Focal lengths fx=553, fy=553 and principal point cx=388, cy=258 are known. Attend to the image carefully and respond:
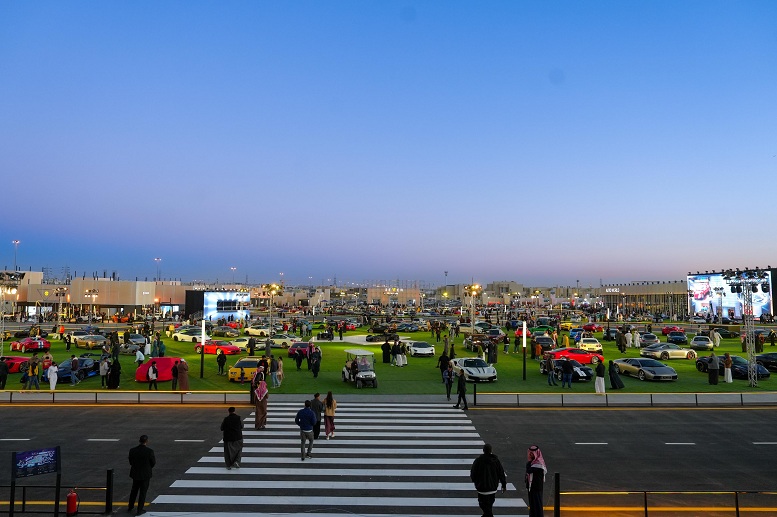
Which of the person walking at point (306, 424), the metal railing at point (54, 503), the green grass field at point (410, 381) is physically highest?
the person walking at point (306, 424)

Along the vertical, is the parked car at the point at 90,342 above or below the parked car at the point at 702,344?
above

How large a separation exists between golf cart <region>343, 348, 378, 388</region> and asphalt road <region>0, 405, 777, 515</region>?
6032 mm

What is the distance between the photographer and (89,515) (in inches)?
414

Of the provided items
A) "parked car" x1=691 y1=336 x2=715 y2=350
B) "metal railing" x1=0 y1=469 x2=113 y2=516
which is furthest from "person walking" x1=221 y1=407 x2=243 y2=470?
"parked car" x1=691 y1=336 x2=715 y2=350

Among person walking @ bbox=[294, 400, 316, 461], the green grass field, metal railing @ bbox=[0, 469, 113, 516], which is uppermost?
person walking @ bbox=[294, 400, 316, 461]

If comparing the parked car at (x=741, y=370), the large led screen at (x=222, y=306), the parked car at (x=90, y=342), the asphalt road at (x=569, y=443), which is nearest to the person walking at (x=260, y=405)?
the asphalt road at (x=569, y=443)

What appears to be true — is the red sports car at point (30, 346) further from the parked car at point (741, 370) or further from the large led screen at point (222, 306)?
the parked car at point (741, 370)

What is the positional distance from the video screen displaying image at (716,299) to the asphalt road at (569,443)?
70.2 meters

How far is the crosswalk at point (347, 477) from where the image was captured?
1098 centimetres

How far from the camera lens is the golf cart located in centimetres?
2545

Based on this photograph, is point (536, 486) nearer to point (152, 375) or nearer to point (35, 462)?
point (35, 462)

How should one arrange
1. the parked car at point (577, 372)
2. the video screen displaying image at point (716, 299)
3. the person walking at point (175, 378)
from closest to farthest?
the person walking at point (175, 378), the parked car at point (577, 372), the video screen displaying image at point (716, 299)

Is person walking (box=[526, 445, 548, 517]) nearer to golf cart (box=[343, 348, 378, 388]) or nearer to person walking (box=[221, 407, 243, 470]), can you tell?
person walking (box=[221, 407, 243, 470])

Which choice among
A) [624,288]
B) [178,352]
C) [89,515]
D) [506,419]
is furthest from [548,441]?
[624,288]
